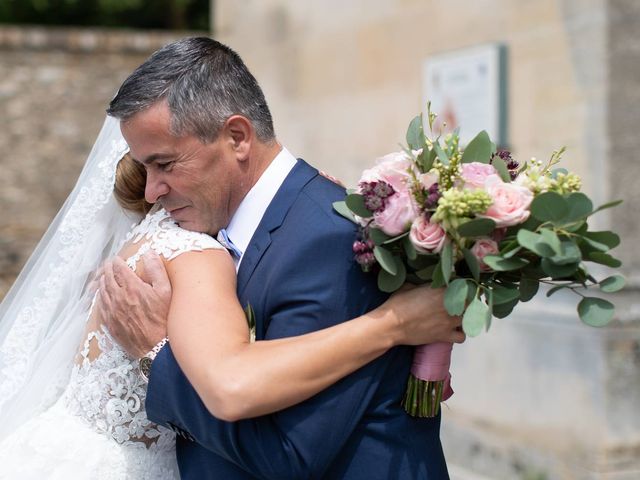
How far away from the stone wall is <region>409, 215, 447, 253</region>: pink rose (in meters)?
14.8

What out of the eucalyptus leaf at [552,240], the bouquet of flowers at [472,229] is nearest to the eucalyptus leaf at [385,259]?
the bouquet of flowers at [472,229]

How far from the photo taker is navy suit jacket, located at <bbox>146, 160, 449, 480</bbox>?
2.20 m

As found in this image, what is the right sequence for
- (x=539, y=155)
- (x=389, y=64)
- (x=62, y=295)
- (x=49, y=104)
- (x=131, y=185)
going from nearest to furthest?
(x=131, y=185) < (x=62, y=295) < (x=539, y=155) < (x=389, y=64) < (x=49, y=104)

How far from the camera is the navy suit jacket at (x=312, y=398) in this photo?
220cm

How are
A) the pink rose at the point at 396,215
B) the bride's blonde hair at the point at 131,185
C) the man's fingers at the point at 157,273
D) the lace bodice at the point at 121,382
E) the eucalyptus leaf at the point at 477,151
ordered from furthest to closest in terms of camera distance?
the bride's blonde hair at the point at 131,185 < the lace bodice at the point at 121,382 < the man's fingers at the point at 157,273 < the eucalyptus leaf at the point at 477,151 < the pink rose at the point at 396,215

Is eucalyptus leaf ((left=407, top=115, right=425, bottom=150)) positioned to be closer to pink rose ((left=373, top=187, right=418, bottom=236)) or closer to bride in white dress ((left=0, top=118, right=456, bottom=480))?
pink rose ((left=373, top=187, right=418, bottom=236))

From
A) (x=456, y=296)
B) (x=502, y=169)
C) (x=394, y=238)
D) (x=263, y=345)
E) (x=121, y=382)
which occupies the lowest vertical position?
(x=121, y=382)

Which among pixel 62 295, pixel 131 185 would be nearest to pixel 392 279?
pixel 131 185

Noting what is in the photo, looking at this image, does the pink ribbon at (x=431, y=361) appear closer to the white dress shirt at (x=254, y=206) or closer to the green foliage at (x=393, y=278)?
the green foliage at (x=393, y=278)

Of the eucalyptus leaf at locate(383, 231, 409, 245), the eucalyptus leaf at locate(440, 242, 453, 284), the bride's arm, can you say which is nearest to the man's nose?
the bride's arm

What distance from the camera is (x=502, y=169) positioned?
7.53ft

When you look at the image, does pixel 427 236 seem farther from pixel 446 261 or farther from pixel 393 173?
pixel 393 173

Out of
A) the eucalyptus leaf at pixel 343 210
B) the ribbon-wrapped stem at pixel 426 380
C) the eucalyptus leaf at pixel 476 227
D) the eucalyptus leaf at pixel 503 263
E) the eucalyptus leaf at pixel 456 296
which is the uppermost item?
the eucalyptus leaf at pixel 476 227

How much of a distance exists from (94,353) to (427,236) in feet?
3.36
